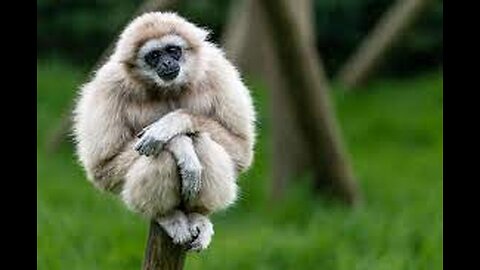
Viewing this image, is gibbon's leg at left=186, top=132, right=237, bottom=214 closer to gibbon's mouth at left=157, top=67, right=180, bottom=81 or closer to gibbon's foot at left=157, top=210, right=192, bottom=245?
gibbon's foot at left=157, top=210, right=192, bottom=245

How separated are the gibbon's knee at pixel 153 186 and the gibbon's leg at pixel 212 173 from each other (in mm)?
59

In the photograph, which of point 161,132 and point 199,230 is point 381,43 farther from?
point 161,132

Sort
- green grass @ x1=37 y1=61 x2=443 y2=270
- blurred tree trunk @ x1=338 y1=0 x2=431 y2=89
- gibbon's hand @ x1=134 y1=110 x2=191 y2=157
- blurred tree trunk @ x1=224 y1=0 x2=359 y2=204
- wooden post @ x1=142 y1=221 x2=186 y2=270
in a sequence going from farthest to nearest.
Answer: blurred tree trunk @ x1=338 y1=0 x2=431 y2=89 → blurred tree trunk @ x1=224 y1=0 x2=359 y2=204 → green grass @ x1=37 y1=61 x2=443 y2=270 → wooden post @ x1=142 y1=221 x2=186 y2=270 → gibbon's hand @ x1=134 y1=110 x2=191 y2=157

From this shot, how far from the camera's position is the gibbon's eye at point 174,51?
2.55 metres

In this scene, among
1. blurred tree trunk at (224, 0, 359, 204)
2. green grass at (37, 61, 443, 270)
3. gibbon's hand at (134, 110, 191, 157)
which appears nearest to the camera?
gibbon's hand at (134, 110, 191, 157)

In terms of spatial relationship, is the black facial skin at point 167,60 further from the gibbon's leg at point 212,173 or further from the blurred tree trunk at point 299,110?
the blurred tree trunk at point 299,110

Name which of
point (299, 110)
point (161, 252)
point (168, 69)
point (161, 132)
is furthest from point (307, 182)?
point (161, 132)

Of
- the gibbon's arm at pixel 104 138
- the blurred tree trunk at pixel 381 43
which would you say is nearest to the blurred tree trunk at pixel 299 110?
the blurred tree trunk at pixel 381 43

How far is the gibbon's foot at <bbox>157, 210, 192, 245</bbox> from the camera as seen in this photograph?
259 cm

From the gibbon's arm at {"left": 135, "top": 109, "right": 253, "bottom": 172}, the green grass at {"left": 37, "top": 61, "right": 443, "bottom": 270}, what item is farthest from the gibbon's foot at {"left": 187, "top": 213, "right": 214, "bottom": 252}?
the green grass at {"left": 37, "top": 61, "right": 443, "bottom": 270}

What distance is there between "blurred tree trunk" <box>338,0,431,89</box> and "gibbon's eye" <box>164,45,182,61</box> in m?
5.98

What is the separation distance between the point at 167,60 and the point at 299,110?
4.02m

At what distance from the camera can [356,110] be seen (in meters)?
9.56

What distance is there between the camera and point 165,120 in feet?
8.11
